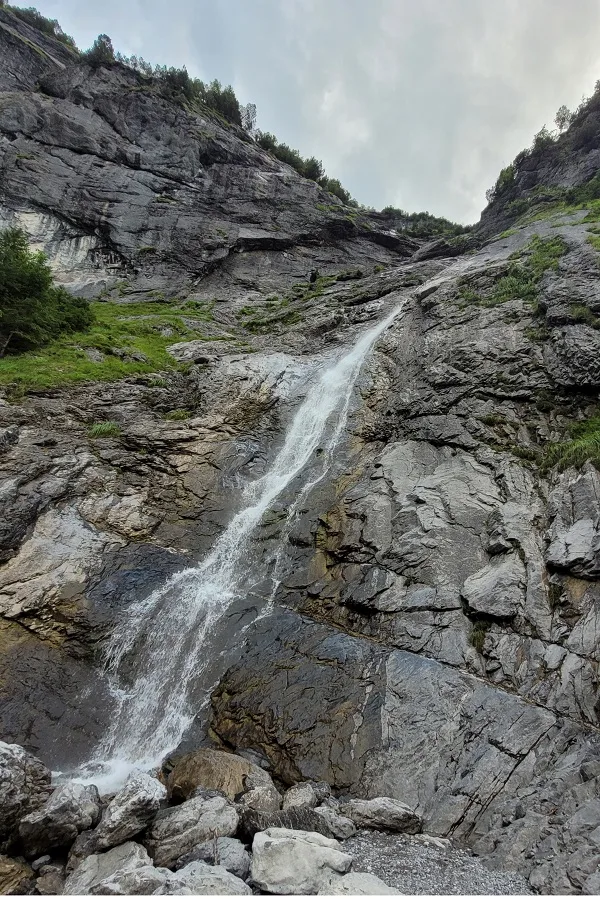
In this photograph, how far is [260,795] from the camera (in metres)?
8.63

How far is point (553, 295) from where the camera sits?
70.4ft

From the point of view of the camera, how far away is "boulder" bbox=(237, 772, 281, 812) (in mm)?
8422

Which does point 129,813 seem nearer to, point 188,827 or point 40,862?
point 188,827

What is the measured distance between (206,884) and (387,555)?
895 cm

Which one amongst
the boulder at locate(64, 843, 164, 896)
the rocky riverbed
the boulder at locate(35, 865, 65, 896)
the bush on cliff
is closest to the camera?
the boulder at locate(64, 843, 164, 896)

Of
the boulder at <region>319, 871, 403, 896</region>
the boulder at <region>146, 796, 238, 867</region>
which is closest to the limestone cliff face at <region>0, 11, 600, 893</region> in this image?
the boulder at <region>146, 796, 238, 867</region>

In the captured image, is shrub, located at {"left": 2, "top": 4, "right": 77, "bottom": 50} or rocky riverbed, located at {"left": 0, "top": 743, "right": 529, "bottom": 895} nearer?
rocky riverbed, located at {"left": 0, "top": 743, "right": 529, "bottom": 895}

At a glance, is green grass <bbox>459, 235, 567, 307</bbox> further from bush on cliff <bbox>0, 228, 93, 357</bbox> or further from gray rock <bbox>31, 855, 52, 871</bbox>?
gray rock <bbox>31, 855, 52, 871</bbox>

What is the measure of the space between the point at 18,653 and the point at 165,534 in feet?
17.6

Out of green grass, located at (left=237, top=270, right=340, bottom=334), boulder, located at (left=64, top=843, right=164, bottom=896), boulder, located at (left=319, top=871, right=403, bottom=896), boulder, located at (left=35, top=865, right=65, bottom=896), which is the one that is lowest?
boulder, located at (left=35, top=865, right=65, bottom=896)

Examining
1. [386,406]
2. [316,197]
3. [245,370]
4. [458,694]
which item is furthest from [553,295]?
[316,197]

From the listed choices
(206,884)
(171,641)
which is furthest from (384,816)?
(171,641)

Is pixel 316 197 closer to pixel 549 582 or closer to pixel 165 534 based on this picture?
pixel 165 534

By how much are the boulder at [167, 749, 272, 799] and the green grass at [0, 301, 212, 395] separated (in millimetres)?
16327
